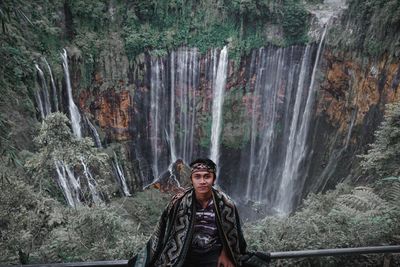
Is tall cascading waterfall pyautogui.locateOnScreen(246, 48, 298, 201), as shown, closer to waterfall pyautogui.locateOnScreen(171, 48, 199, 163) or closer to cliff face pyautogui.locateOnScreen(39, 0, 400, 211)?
cliff face pyautogui.locateOnScreen(39, 0, 400, 211)

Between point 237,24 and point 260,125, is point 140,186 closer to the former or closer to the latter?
point 260,125

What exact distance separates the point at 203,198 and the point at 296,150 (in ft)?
43.6

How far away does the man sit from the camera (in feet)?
7.94

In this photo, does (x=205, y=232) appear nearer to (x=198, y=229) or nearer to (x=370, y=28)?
(x=198, y=229)

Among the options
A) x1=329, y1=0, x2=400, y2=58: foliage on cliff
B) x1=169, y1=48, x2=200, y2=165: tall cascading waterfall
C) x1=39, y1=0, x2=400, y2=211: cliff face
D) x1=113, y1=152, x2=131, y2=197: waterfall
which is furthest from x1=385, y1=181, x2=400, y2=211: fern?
x1=169, y1=48, x2=200, y2=165: tall cascading waterfall

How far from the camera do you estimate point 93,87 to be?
1510 cm

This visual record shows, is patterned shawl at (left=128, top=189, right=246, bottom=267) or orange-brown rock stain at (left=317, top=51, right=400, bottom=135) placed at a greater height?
patterned shawl at (left=128, top=189, right=246, bottom=267)

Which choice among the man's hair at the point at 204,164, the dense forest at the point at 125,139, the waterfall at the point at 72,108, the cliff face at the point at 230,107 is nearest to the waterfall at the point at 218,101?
the cliff face at the point at 230,107

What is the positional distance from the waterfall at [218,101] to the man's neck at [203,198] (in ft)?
48.8

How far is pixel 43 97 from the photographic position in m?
12.6

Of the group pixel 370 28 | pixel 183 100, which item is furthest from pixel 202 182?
pixel 183 100

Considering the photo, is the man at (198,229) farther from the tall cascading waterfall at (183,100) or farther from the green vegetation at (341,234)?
the tall cascading waterfall at (183,100)

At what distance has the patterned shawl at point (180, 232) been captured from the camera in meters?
2.41

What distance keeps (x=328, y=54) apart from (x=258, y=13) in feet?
13.2
